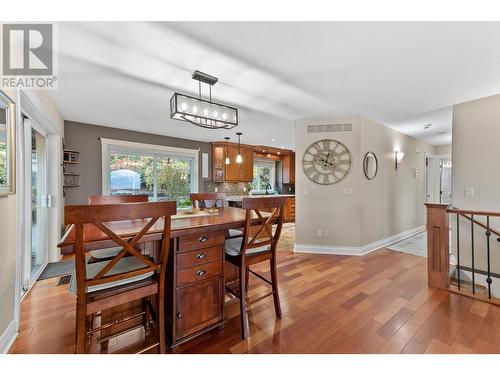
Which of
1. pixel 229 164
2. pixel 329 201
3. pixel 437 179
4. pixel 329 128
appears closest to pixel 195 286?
pixel 329 201

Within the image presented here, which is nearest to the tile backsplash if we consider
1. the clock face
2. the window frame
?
the window frame

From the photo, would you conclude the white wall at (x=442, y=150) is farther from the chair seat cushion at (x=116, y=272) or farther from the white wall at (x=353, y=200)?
the chair seat cushion at (x=116, y=272)

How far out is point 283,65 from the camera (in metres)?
2.04

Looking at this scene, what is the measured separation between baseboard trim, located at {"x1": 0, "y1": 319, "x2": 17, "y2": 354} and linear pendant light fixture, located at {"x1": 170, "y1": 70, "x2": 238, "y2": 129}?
210 cm

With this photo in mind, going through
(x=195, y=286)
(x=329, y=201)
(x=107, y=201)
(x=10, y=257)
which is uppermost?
(x=107, y=201)

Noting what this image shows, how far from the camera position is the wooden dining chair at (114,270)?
41.3 inches

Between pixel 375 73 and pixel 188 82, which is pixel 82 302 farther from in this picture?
pixel 375 73

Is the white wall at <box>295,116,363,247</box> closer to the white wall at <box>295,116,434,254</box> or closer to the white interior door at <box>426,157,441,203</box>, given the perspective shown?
the white wall at <box>295,116,434,254</box>

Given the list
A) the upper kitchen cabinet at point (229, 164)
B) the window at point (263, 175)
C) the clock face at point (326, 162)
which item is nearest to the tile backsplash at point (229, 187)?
the upper kitchen cabinet at point (229, 164)

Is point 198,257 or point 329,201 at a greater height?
point 329,201

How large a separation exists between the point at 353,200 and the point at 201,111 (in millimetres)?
2901

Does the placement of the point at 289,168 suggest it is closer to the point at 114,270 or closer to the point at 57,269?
the point at 57,269

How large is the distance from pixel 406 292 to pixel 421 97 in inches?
98.1

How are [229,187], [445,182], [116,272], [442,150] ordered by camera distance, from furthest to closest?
[229,187] → [445,182] → [442,150] → [116,272]
